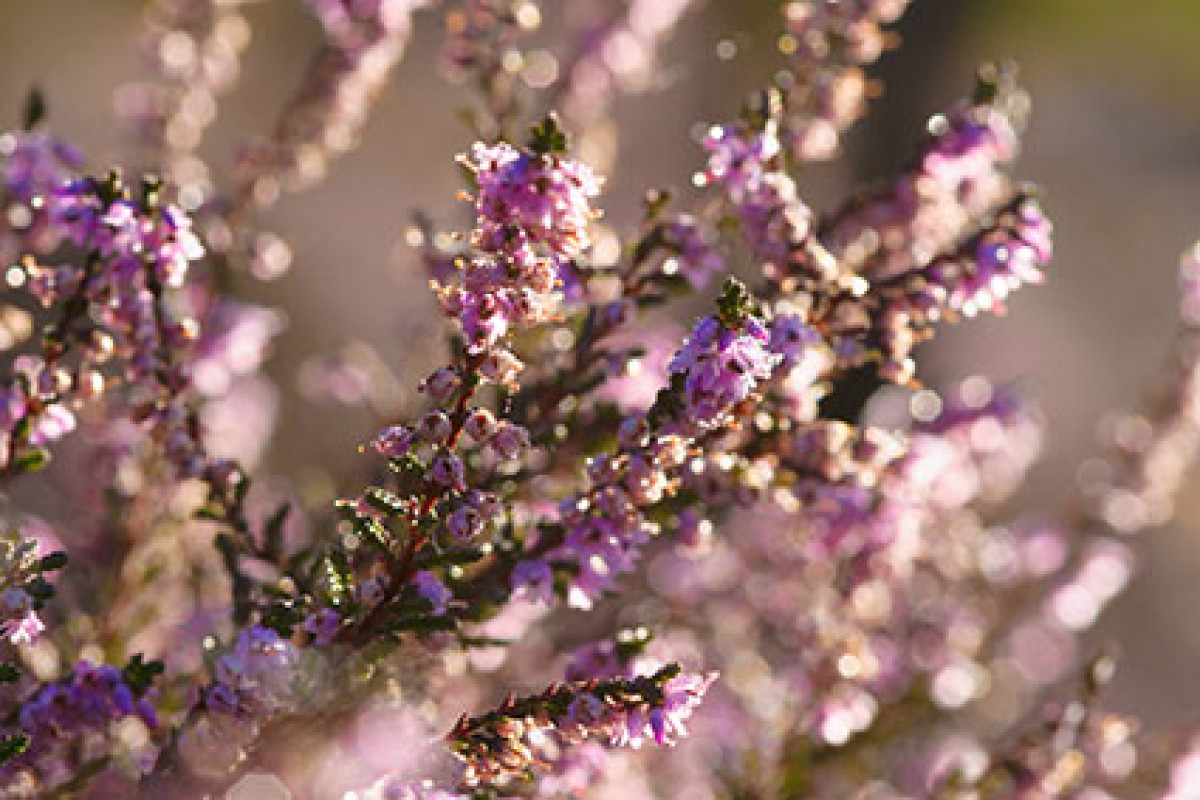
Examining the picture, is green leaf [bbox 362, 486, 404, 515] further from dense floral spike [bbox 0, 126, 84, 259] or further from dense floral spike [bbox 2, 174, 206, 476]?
dense floral spike [bbox 0, 126, 84, 259]

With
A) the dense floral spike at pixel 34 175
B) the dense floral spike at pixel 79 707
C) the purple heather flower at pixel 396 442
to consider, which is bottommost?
the dense floral spike at pixel 79 707

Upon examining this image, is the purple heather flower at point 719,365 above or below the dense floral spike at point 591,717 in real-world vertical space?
above

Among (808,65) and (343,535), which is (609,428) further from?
(808,65)

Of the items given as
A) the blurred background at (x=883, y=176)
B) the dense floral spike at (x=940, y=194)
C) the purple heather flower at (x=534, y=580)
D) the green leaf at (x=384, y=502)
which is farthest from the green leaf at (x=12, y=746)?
the blurred background at (x=883, y=176)

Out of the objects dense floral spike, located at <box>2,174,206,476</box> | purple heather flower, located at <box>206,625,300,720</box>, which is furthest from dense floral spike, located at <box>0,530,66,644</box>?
dense floral spike, located at <box>2,174,206,476</box>

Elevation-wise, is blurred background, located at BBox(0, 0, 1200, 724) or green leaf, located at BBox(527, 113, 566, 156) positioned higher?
blurred background, located at BBox(0, 0, 1200, 724)

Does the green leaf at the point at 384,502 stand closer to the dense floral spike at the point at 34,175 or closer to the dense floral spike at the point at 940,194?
the dense floral spike at the point at 34,175

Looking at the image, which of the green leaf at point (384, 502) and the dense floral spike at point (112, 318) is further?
the dense floral spike at point (112, 318)
